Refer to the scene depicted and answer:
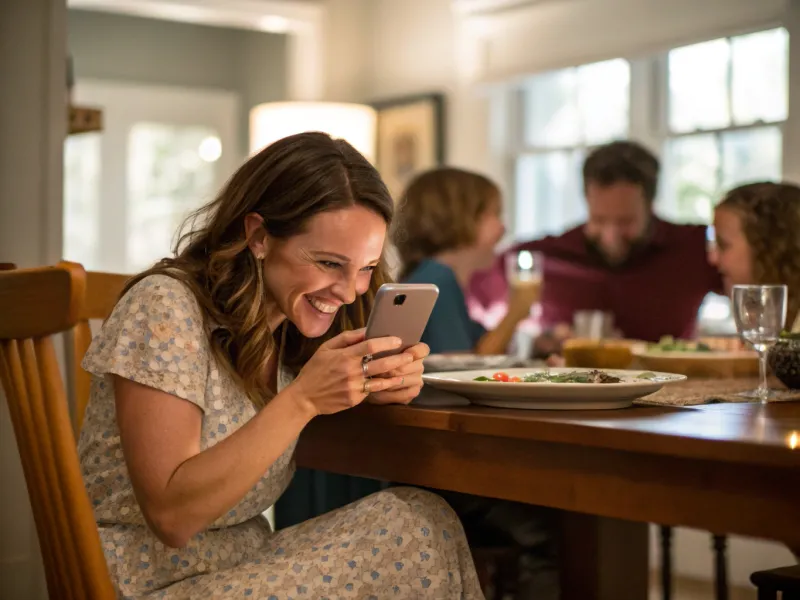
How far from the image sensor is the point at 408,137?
489 cm

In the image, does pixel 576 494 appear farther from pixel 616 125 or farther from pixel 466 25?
pixel 466 25

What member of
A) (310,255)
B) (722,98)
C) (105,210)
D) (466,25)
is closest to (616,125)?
(722,98)

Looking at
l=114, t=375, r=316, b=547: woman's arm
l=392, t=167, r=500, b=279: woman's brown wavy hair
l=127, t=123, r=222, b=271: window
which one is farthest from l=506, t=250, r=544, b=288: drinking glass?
l=127, t=123, r=222, b=271: window

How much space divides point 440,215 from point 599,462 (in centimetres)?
192

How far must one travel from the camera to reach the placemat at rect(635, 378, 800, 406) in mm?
1573

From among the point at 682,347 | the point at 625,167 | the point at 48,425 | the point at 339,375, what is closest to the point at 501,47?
the point at 625,167

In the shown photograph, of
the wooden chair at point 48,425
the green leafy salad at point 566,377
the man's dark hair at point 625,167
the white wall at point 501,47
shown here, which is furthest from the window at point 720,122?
the wooden chair at point 48,425

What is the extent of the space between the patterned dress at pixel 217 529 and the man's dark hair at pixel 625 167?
2.23 metres

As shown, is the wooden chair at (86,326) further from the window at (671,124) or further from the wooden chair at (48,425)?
the window at (671,124)

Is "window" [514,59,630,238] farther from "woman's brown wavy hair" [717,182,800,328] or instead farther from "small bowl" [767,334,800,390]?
"small bowl" [767,334,800,390]

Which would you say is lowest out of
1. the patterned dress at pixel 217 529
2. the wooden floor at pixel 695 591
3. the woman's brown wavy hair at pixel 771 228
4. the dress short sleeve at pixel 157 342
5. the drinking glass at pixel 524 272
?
the wooden floor at pixel 695 591

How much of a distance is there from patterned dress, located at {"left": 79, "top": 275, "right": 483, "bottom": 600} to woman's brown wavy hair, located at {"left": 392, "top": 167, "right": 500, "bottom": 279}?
164cm

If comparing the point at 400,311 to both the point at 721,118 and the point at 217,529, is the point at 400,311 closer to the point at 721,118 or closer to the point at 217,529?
the point at 217,529

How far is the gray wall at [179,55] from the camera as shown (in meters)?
6.42
